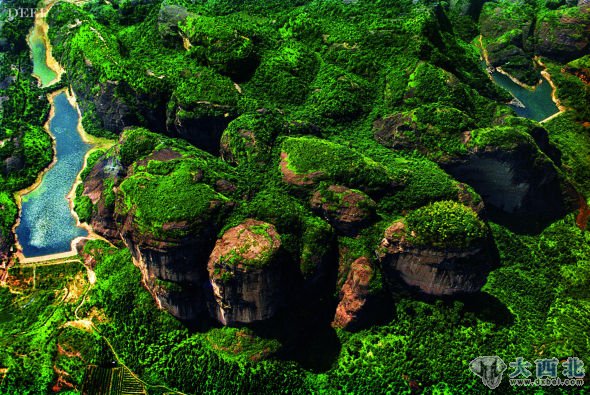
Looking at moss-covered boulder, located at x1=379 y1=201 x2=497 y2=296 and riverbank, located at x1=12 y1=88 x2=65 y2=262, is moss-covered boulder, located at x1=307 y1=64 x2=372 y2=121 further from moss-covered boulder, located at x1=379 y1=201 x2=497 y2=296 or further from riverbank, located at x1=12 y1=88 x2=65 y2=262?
riverbank, located at x1=12 y1=88 x2=65 y2=262

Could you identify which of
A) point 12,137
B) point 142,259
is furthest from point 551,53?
point 12,137

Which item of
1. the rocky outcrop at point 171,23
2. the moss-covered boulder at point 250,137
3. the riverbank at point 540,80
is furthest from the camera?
the riverbank at point 540,80

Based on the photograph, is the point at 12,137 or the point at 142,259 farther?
the point at 12,137

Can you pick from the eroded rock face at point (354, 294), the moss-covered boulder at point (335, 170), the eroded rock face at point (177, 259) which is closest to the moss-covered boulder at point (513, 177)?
the moss-covered boulder at point (335, 170)

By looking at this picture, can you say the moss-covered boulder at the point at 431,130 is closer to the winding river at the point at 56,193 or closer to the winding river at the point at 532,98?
the winding river at the point at 532,98

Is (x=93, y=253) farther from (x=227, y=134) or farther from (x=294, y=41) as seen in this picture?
(x=294, y=41)

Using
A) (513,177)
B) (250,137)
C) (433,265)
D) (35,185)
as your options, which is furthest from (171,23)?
(513,177)

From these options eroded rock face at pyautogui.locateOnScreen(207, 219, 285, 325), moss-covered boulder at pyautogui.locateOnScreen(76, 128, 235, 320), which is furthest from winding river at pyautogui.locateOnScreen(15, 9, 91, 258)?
eroded rock face at pyautogui.locateOnScreen(207, 219, 285, 325)
